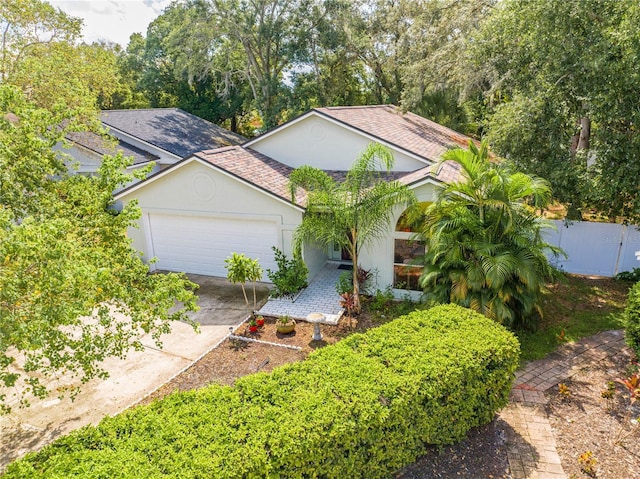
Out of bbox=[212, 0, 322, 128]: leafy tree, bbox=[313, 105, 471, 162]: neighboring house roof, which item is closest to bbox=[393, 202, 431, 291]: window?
bbox=[313, 105, 471, 162]: neighboring house roof

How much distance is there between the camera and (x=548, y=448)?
6.82 meters

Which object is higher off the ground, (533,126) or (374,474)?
(533,126)

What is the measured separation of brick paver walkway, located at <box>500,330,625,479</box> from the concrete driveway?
703 centimetres

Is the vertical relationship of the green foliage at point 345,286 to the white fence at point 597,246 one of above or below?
below

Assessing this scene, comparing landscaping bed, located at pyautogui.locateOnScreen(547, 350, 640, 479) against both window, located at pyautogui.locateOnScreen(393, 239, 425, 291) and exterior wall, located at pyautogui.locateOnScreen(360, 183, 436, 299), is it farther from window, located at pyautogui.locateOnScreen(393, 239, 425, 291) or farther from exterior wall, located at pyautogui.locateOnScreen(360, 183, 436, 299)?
exterior wall, located at pyautogui.locateOnScreen(360, 183, 436, 299)

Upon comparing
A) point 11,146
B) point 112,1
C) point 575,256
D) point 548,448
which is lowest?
point 548,448

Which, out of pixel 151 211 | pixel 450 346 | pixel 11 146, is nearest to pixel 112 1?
pixel 151 211

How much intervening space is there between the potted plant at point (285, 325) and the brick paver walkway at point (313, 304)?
0.70 metres

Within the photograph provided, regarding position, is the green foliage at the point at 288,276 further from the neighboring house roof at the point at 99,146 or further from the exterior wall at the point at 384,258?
the neighboring house roof at the point at 99,146

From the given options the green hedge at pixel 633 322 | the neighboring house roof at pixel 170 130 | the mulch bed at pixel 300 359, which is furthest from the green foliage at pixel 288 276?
the neighboring house roof at pixel 170 130

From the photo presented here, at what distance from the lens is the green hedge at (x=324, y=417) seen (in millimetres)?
4852

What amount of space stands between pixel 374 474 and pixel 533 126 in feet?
37.8

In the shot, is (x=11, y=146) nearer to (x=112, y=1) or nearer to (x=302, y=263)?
(x=302, y=263)

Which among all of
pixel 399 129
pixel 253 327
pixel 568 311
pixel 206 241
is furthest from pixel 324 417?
pixel 399 129
